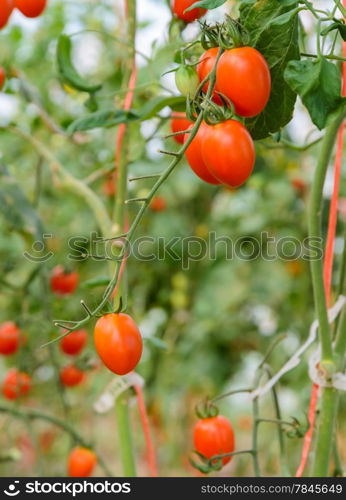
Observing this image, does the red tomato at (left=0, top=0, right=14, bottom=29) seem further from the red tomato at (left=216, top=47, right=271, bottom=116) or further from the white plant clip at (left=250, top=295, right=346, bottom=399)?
the white plant clip at (left=250, top=295, right=346, bottom=399)

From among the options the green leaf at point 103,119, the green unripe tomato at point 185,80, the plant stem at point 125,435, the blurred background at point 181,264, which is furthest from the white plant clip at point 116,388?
the blurred background at point 181,264

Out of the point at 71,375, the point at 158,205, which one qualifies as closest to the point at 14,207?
the point at 71,375

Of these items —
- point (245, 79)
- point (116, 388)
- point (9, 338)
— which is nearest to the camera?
point (245, 79)

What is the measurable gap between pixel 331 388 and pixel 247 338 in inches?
48.7

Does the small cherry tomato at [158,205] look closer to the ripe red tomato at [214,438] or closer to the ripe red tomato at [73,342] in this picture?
the ripe red tomato at [73,342]

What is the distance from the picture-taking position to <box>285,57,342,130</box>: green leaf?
485 millimetres

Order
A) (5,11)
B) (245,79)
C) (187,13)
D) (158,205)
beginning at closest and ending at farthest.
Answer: (245,79) → (187,13) → (5,11) → (158,205)

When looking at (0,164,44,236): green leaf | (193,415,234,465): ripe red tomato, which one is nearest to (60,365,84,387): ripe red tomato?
(0,164,44,236): green leaf

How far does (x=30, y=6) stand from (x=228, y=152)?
0.34m

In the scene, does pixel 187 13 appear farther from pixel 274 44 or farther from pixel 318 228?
pixel 318 228

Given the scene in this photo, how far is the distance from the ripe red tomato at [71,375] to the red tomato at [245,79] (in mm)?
772

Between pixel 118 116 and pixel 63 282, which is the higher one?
pixel 118 116

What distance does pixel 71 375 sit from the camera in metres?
1.20

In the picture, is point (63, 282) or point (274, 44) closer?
point (274, 44)
